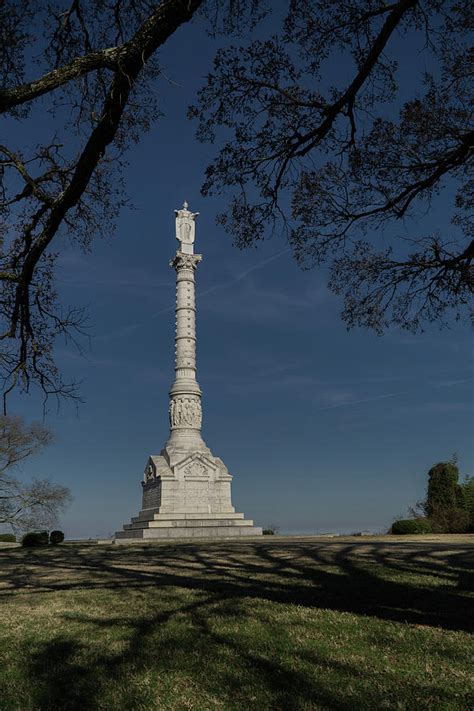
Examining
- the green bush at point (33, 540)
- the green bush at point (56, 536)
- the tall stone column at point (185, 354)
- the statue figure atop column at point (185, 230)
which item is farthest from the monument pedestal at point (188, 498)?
the statue figure atop column at point (185, 230)

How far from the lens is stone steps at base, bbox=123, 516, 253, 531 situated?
31781 mm

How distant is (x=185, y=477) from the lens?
34.6 m

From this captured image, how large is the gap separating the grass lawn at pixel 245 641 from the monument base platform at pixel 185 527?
19005 mm

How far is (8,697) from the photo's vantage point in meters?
5.08

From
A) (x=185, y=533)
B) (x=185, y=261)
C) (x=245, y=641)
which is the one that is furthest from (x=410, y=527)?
(x=245, y=641)

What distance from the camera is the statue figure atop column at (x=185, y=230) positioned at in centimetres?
4144

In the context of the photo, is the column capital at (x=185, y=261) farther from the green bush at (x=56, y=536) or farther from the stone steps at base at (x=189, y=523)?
the green bush at (x=56, y=536)

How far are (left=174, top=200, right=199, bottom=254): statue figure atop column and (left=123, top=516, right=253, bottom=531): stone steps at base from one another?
1947 centimetres

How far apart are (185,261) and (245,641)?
3595 cm

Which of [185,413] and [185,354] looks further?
[185,354]

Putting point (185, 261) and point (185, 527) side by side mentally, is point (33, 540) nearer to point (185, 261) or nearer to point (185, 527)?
point (185, 527)

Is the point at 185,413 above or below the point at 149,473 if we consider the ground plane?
above

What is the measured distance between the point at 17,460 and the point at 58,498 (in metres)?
3.37

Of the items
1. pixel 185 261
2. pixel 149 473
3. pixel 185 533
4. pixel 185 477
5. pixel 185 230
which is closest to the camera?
pixel 185 533
